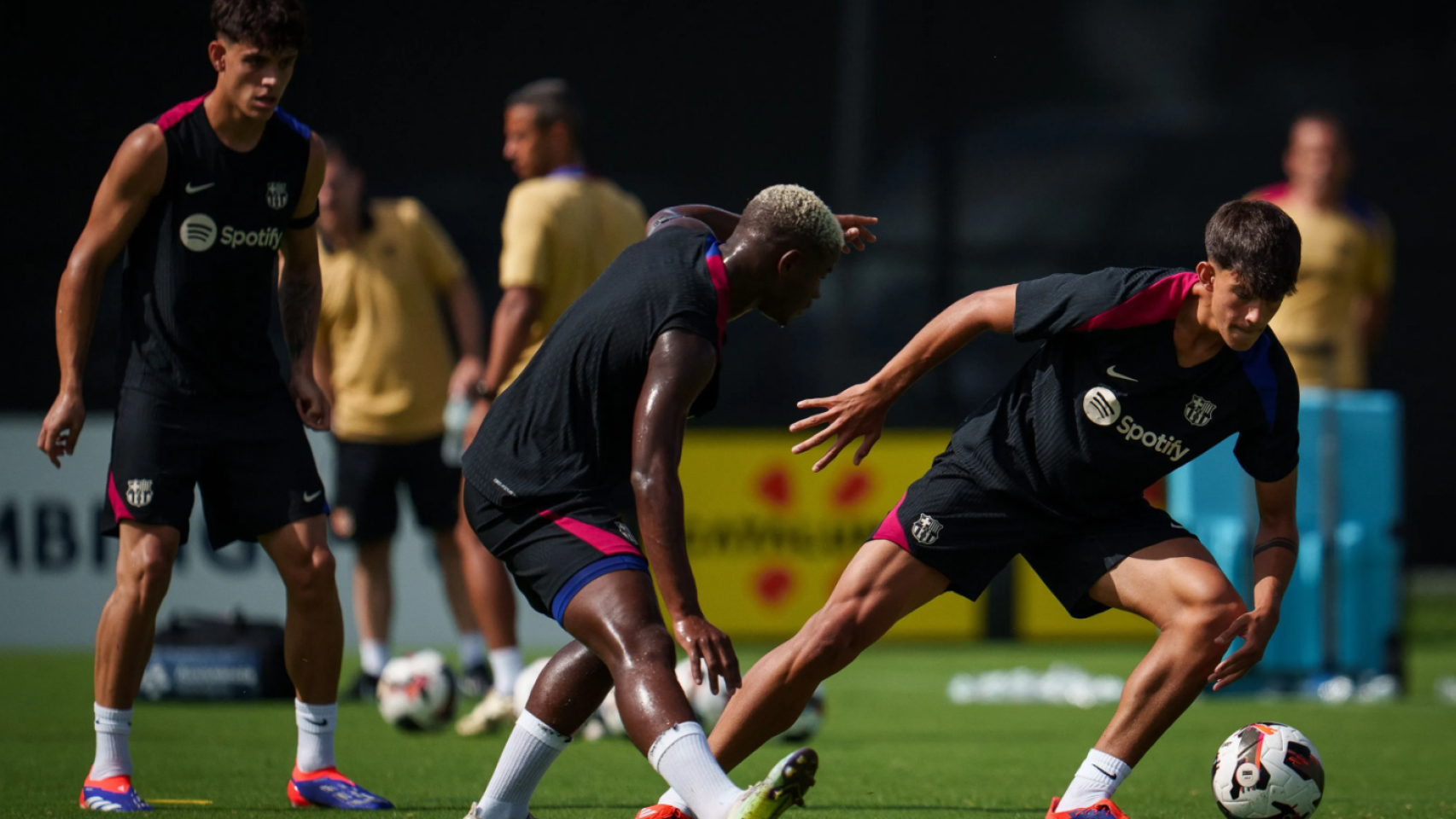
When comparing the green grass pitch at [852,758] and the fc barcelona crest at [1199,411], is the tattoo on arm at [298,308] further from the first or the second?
the fc barcelona crest at [1199,411]

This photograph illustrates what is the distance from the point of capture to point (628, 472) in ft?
13.6

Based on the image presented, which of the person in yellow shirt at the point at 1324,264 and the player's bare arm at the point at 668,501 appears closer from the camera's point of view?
the player's bare arm at the point at 668,501

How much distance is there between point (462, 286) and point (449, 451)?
0.92m

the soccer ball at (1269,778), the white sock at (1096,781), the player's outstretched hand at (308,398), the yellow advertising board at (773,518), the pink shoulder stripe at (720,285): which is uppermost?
the pink shoulder stripe at (720,285)

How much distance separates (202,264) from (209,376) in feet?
1.02

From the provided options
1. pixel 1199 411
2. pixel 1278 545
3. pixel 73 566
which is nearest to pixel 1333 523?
pixel 1278 545

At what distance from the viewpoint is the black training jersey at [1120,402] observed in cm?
443

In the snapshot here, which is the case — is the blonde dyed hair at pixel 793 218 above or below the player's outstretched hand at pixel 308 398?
above

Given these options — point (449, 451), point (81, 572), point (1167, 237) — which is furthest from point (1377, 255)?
point (81, 572)

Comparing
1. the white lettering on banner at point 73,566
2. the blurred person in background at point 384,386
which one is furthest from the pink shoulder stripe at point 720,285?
the white lettering on banner at point 73,566

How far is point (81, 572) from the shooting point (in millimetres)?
Answer: 10289

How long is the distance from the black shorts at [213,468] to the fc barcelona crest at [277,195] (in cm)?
54

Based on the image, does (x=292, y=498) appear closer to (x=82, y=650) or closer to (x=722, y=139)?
(x=82, y=650)

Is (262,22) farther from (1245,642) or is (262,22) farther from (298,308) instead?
(1245,642)
